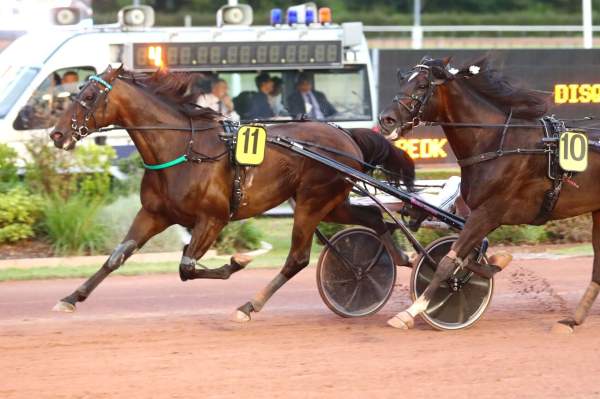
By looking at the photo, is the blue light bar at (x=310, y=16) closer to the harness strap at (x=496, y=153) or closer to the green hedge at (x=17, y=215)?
the green hedge at (x=17, y=215)

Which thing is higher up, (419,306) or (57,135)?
(57,135)

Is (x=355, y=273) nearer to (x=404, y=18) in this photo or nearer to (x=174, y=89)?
(x=174, y=89)

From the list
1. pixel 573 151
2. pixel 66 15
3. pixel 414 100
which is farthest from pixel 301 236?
pixel 66 15

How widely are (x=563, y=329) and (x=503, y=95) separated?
165cm

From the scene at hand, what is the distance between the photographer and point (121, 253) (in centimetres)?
761

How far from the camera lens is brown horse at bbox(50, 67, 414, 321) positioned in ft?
24.9

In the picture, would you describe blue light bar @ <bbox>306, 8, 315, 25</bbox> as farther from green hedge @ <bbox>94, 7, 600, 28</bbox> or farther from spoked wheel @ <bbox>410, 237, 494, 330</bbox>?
green hedge @ <bbox>94, 7, 600, 28</bbox>

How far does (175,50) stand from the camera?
13.8 m

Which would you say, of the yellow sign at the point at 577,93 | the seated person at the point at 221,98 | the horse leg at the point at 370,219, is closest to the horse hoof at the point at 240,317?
the horse leg at the point at 370,219

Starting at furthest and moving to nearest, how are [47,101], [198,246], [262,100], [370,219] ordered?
[262,100]
[47,101]
[370,219]
[198,246]

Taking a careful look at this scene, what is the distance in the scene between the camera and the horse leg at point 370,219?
824 centimetres

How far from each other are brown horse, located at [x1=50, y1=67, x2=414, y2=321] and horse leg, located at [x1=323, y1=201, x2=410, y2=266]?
0.03m

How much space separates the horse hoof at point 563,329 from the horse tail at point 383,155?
5.26ft

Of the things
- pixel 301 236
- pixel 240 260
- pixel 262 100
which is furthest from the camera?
pixel 262 100
